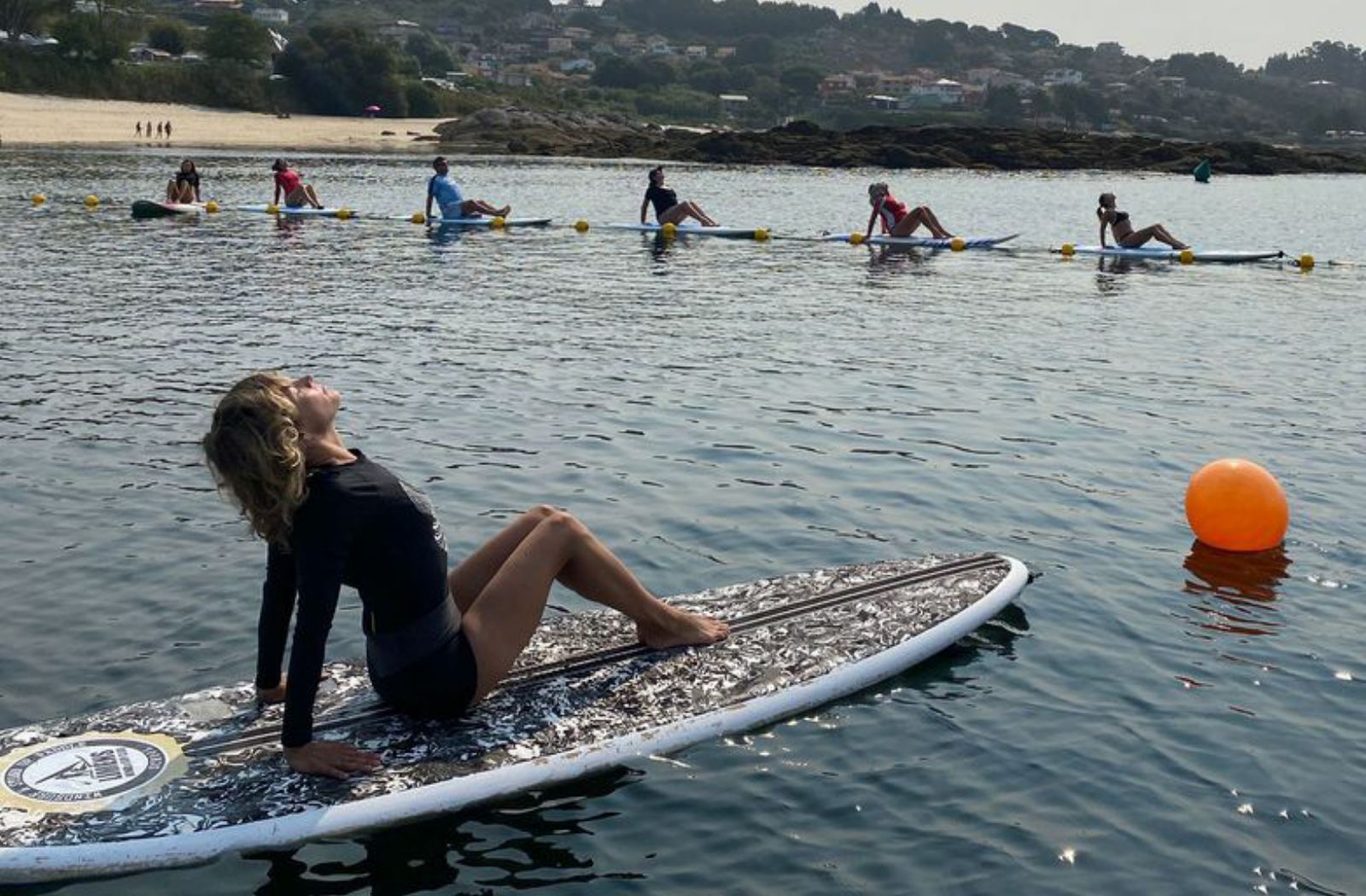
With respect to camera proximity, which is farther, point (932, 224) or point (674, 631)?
point (932, 224)

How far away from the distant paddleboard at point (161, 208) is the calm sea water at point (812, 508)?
797 centimetres

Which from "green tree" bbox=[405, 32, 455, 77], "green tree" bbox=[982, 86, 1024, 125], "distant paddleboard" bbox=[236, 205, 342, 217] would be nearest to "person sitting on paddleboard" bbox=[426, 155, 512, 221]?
"distant paddleboard" bbox=[236, 205, 342, 217]

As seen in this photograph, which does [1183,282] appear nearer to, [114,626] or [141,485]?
[141,485]

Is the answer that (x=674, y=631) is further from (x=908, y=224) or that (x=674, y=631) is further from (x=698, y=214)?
(x=698, y=214)

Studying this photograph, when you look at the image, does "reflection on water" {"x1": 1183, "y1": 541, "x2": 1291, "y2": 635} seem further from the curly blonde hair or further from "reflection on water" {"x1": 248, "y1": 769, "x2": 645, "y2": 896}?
the curly blonde hair

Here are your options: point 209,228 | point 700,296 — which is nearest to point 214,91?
point 209,228

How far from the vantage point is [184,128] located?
9694cm

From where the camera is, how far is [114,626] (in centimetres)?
1023

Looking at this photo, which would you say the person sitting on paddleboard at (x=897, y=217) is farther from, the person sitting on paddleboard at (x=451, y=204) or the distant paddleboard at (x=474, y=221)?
the person sitting on paddleboard at (x=451, y=204)

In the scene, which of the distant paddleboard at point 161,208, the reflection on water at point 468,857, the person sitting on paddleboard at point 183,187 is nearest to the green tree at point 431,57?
the person sitting on paddleboard at point 183,187

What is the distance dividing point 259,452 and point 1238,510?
8.85 metres

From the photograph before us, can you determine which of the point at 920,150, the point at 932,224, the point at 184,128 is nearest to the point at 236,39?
the point at 184,128

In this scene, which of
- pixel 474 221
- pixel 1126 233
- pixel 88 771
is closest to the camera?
pixel 88 771

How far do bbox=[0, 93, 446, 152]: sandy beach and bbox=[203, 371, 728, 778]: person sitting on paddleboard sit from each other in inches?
2988
